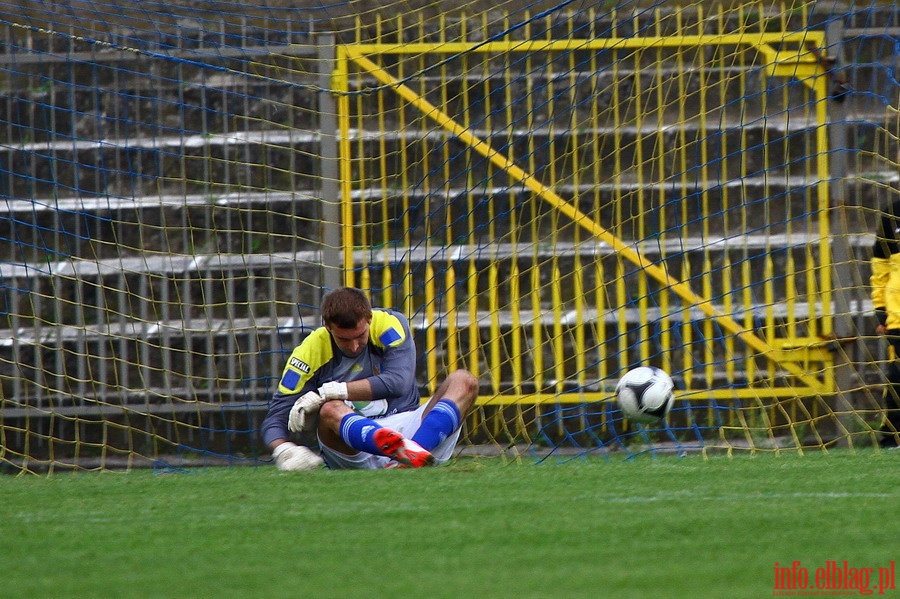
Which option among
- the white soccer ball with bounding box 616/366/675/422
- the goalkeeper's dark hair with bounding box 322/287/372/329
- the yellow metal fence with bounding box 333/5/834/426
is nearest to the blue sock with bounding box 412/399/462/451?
the goalkeeper's dark hair with bounding box 322/287/372/329

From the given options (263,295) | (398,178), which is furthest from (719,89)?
(263,295)

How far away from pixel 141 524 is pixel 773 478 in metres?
2.03

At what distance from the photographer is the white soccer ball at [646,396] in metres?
4.81

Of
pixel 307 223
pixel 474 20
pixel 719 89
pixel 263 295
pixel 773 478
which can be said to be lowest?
pixel 773 478

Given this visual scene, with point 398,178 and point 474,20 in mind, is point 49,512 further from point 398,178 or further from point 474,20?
point 474,20

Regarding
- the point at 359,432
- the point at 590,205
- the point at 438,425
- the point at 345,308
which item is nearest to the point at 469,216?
the point at 590,205

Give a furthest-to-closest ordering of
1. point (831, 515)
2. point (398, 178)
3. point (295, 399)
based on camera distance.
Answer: point (398, 178), point (295, 399), point (831, 515)

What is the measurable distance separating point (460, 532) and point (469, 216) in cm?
310

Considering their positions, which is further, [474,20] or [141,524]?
[474,20]

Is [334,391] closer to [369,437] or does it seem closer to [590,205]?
[369,437]

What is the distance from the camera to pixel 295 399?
502 cm

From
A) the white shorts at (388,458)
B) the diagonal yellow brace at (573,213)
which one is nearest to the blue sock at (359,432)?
the white shorts at (388,458)

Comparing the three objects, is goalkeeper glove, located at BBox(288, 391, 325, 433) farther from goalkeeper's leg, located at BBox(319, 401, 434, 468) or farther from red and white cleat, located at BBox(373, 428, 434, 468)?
red and white cleat, located at BBox(373, 428, 434, 468)

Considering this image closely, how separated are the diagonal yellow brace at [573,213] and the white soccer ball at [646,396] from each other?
766 mm
